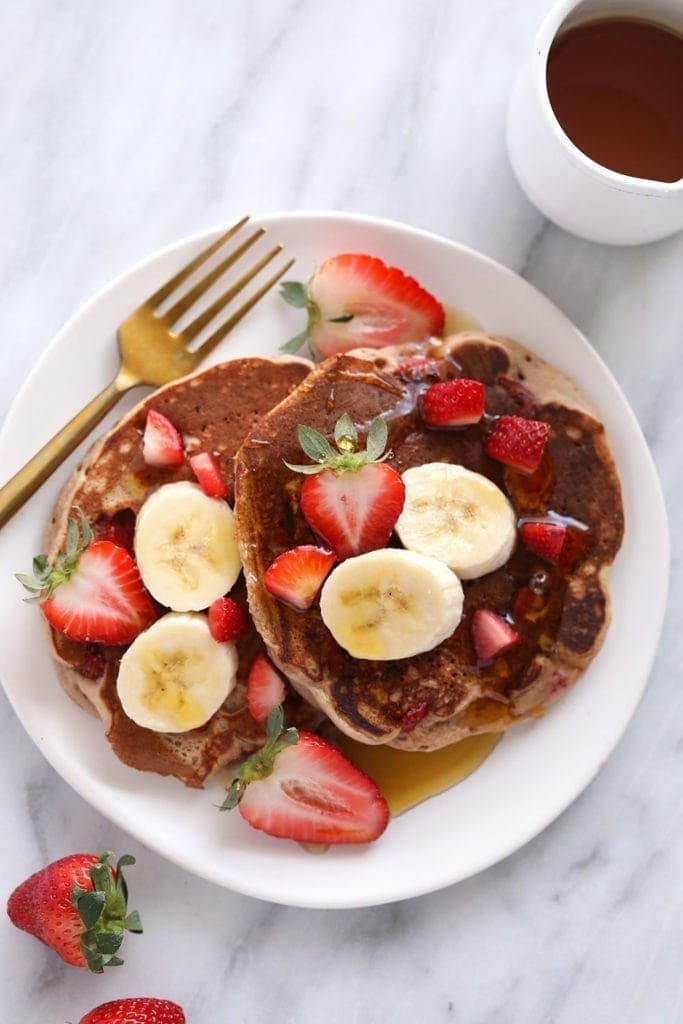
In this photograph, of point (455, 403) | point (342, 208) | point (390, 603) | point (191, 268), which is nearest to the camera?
point (390, 603)

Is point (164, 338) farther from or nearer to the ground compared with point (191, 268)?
→ nearer to the ground

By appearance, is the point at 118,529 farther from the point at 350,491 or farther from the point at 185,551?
the point at 350,491

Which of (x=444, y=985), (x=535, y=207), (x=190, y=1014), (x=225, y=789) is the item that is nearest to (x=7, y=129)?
(x=535, y=207)

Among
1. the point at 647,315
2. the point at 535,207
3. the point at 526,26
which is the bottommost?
the point at 647,315

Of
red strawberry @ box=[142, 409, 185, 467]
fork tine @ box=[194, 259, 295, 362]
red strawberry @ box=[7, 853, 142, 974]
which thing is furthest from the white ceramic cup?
red strawberry @ box=[7, 853, 142, 974]

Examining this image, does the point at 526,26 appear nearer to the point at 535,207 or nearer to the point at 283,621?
the point at 535,207

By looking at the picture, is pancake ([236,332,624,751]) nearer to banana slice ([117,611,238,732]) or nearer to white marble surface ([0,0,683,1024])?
banana slice ([117,611,238,732])

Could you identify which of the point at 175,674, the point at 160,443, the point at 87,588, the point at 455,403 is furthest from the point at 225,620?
the point at 455,403
